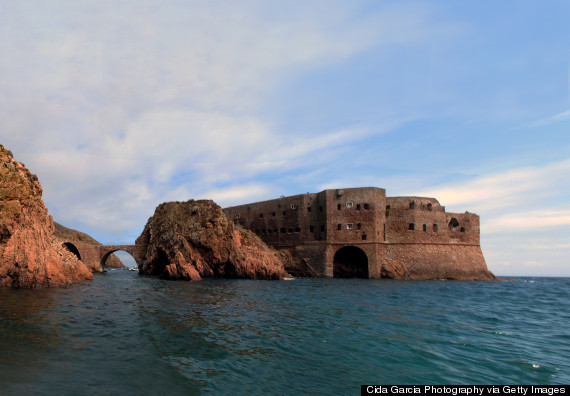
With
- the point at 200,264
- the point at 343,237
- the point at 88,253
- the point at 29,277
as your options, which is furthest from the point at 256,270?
the point at 88,253

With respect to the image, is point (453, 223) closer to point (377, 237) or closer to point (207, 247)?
point (377, 237)

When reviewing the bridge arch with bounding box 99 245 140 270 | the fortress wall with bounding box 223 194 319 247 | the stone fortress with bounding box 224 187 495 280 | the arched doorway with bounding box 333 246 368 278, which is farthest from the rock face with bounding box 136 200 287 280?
the arched doorway with bounding box 333 246 368 278

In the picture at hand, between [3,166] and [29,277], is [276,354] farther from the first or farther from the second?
[3,166]

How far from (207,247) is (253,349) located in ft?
108

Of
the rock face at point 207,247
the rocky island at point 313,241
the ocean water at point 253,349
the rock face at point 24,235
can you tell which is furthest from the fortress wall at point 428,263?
the rock face at point 24,235

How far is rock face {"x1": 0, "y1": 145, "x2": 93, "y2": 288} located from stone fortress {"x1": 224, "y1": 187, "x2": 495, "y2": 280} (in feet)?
107

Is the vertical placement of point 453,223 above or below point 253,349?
above

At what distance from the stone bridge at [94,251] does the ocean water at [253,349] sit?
37915mm

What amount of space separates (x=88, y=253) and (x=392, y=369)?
5622 cm

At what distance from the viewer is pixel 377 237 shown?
4878 centimetres

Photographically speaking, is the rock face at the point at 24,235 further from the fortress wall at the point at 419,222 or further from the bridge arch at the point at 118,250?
the fortress wall at the point at 419,222

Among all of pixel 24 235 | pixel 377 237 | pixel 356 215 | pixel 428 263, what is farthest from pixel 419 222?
pixel 24 235

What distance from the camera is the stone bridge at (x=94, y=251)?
2029 inches

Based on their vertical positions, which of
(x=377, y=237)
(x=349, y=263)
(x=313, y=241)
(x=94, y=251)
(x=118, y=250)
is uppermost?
(x=377, y=237)
